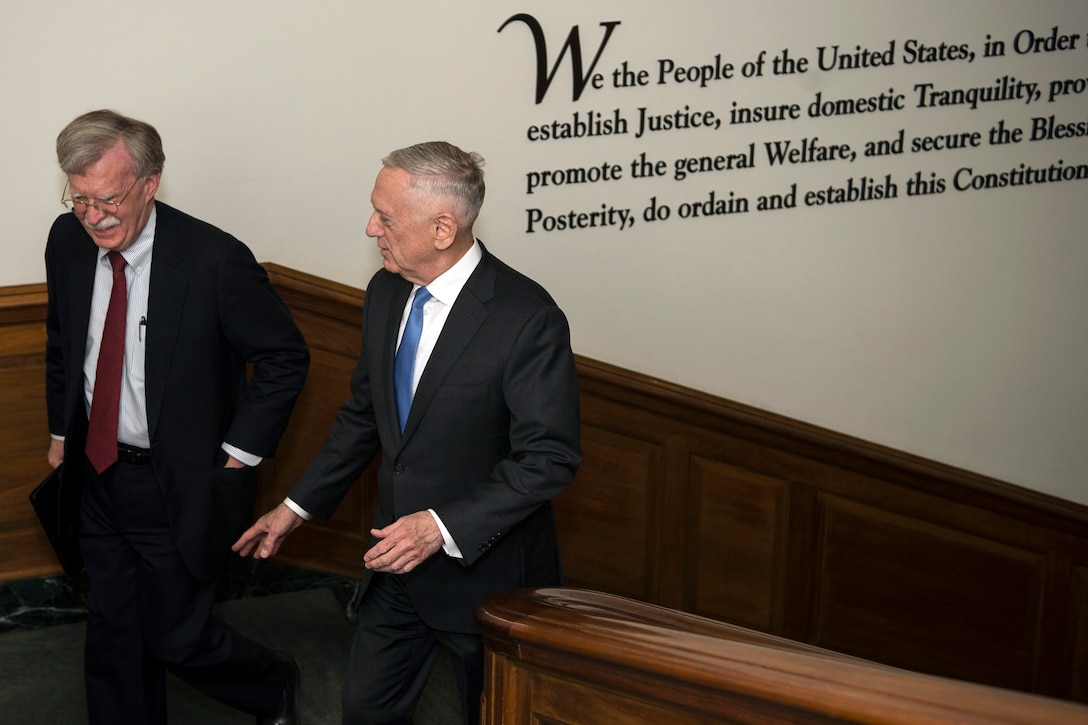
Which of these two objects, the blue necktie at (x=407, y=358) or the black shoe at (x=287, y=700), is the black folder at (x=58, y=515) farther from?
the blue necktie at (x=407, y=358)

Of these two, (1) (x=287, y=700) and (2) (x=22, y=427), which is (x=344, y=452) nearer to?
(1) (x=287, y=700)

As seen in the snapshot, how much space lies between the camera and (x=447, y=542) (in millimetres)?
2686

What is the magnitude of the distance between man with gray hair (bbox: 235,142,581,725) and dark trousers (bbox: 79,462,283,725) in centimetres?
38

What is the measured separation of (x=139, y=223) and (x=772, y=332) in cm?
254

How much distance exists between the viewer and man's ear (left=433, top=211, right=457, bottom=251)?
279 centimetres

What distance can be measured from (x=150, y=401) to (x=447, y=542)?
0.98 m

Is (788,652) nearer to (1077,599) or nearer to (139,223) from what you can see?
(139,223)

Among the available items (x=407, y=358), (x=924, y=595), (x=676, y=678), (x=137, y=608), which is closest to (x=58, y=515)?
(x=137, y=608)

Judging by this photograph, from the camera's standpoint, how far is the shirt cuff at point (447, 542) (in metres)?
2.67

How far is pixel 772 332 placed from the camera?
4.77 metres

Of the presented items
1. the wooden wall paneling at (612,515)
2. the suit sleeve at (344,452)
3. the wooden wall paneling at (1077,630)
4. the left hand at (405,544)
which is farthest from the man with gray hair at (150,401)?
the wooden wall paneling at (1077,630)

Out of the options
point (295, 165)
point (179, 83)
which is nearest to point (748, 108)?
point (295, 165)

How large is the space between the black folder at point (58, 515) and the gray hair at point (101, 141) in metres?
0.84

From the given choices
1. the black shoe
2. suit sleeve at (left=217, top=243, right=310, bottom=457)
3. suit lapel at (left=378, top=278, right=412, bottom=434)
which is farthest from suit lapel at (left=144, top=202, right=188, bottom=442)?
the black shoe
